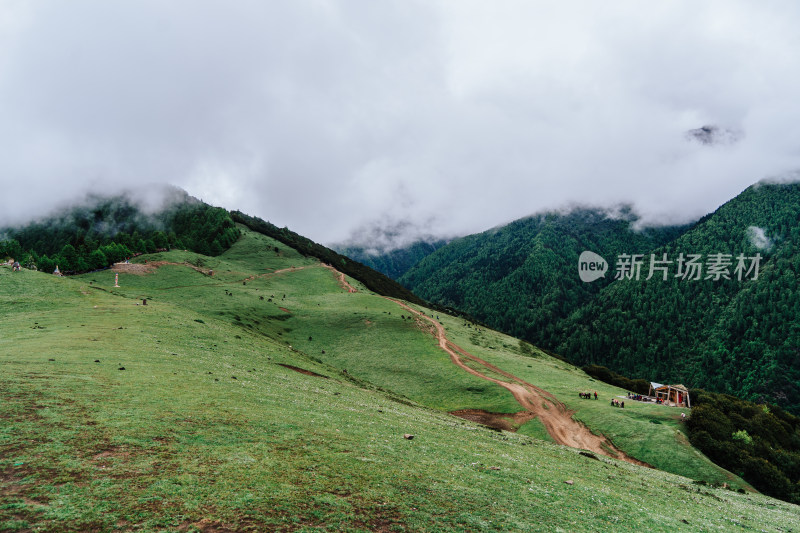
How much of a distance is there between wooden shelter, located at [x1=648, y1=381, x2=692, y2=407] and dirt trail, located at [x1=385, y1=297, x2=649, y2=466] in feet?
80.8

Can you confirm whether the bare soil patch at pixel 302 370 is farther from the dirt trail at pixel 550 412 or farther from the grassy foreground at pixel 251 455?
the dirt trail at pixel 550 412

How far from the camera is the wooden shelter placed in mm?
64500

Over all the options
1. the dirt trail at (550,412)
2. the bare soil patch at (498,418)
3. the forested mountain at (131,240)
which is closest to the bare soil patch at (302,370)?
the bare soil patch at (498,418)

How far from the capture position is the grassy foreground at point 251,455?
11.1 m

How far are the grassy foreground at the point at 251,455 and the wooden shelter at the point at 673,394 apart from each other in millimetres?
17879

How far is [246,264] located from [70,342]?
106472 millimetres

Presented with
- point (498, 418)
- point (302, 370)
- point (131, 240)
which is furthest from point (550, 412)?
point (131, 240)

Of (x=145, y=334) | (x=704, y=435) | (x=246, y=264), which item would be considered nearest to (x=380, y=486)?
(x=145, y=334)

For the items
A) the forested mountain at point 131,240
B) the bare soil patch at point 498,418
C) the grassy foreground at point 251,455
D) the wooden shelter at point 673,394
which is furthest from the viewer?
the forested mountain at point 131,240

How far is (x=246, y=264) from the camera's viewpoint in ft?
447

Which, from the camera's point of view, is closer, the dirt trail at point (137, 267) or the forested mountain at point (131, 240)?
the dirt trail at point (137, 267)

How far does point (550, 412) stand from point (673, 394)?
108 feet

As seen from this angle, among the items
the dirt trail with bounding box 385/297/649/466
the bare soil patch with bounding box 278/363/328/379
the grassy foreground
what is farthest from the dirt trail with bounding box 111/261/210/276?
the dirt trail with bounding box 385/297/649/466

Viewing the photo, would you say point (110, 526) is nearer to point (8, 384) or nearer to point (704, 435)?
point (8, 384)
